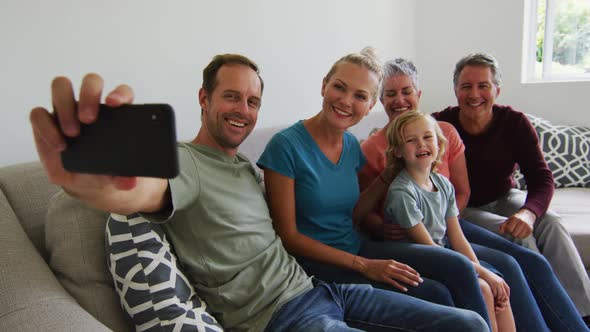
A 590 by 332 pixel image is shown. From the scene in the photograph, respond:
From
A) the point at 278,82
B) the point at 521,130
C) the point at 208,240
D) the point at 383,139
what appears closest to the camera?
the point at 208,240

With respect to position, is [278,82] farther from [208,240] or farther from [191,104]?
[208,240]

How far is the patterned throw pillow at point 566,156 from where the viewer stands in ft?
8.38

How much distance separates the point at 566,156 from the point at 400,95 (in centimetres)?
137

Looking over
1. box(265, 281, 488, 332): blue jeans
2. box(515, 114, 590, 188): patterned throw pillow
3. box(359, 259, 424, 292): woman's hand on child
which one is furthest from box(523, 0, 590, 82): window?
box(265, 281, 488, 332): blue jeans

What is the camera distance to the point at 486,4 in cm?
Result: 305

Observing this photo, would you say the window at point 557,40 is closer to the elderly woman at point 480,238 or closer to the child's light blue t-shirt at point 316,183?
the elderly woman at point 480,238

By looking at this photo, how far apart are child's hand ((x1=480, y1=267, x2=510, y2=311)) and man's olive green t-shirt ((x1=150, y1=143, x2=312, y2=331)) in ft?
2.13

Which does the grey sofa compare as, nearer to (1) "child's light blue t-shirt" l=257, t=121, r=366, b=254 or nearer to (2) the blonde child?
(1) "child's light blue t-shirt" l=257, t=121, r=366, b=254

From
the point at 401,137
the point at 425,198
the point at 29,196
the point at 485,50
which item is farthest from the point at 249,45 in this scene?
the point at 485,50

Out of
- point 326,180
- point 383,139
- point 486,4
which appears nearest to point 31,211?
point 326,180

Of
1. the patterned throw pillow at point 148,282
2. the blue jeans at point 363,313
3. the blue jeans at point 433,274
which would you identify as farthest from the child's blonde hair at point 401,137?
the patterned throw pillow at point 148,282

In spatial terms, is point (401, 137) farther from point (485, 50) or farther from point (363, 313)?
point (485, 50)

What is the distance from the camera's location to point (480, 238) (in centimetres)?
170

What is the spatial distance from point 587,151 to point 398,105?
4.88 feet
